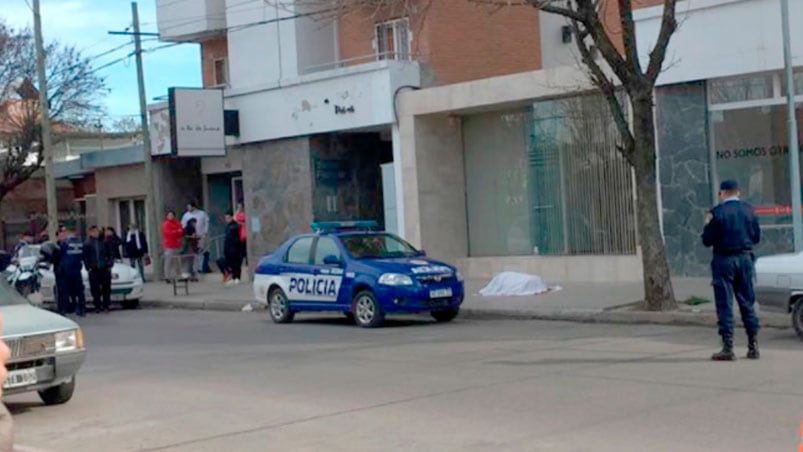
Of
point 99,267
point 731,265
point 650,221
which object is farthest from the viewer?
point 99,267

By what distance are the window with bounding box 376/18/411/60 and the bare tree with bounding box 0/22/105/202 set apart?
51.9 feet

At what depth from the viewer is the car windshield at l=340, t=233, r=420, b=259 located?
18.4 m

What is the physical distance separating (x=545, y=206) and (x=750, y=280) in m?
12.5

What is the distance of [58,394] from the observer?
38.3ft

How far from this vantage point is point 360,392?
446 inches

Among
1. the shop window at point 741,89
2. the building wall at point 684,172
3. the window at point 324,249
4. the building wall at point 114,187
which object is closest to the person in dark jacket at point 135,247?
the building wall at point 114,187

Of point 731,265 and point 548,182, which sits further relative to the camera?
point 548,182

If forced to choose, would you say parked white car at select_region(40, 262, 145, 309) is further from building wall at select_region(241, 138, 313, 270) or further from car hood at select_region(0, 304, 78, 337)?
car hood at select_region(0, 304, 78, 337)

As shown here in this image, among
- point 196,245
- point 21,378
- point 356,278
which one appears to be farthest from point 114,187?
point 21,378

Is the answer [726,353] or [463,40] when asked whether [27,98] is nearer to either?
[463,40]

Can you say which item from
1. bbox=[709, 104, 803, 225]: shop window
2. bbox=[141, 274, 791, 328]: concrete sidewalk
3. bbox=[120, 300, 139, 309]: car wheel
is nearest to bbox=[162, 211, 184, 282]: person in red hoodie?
bbox=[120, 300, 139, 309]: car wheel

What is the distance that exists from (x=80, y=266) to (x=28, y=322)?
1241 centimetres

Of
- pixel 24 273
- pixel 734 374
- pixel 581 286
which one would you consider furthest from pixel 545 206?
pixel 734 374

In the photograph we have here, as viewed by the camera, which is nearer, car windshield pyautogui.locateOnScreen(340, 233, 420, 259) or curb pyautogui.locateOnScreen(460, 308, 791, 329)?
curb pyautogui.locateOnScreen(460, 308, 791, 329)
